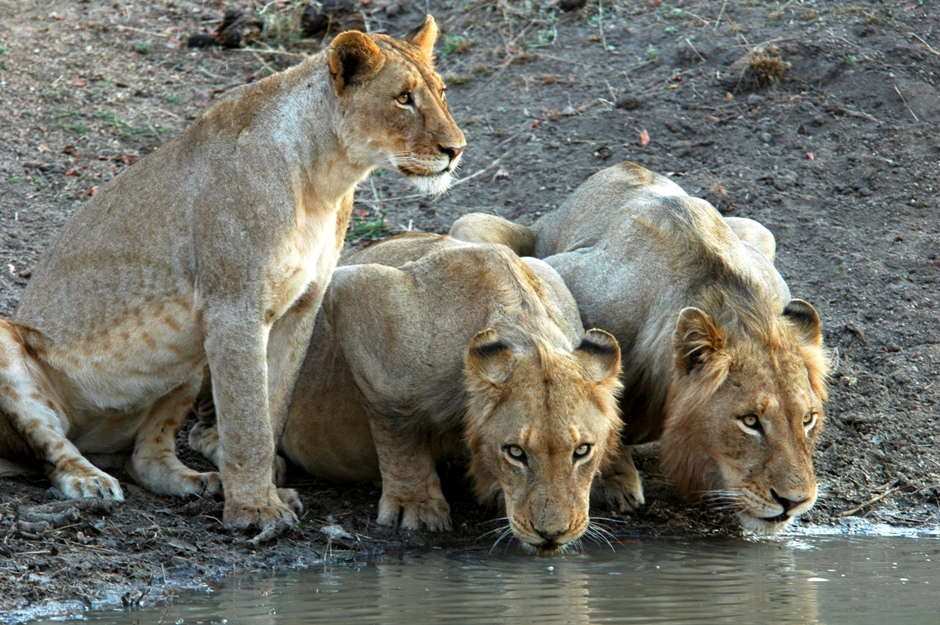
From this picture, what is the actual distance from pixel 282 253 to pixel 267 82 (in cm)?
83

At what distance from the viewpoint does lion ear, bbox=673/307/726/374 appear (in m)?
5.27

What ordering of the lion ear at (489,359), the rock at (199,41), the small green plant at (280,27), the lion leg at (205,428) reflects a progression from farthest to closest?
1. the rock at (199,41)
2. the small green plant at (280,27)
3. the lion leg at (205,428)
4. the lion ear at (489,359)

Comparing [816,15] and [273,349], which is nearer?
[273,349]

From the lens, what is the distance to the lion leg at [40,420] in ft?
17.7

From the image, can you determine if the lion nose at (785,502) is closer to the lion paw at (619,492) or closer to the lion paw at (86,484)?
the lion paw at (619,492)

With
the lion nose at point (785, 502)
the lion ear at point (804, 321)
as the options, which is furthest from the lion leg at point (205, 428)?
the lion ear at point (804, 321)

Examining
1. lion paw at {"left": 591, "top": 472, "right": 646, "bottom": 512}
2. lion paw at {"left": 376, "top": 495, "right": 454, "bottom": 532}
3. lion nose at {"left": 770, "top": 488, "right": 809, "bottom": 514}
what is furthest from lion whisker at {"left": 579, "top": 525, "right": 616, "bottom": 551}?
lion nose at {"left": 770, "top": 488, "right": 809, "bottom": 514}

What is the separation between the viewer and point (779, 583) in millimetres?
4836

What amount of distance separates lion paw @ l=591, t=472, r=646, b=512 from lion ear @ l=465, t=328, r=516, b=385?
1.06 m

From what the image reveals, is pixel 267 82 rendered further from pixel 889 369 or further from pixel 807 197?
pixel 807 197

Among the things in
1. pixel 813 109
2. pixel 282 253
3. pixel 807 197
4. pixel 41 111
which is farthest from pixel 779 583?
pixel 41 111

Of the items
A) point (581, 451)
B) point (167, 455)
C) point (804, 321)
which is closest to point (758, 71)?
point (804, 321)

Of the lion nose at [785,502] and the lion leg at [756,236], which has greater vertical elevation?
the lion leg at [756,236]

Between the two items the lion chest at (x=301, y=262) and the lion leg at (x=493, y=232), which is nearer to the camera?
the lion chest at (x=301, y=262)
